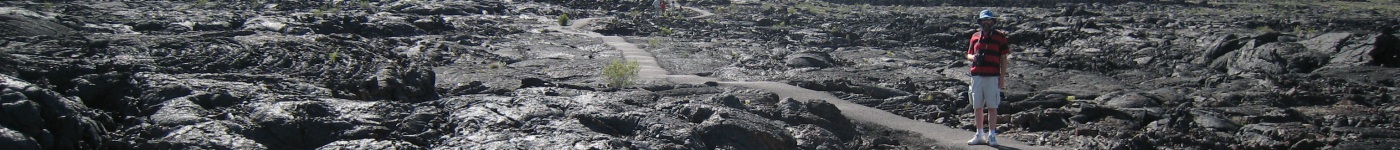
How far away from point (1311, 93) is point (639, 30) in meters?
16.3

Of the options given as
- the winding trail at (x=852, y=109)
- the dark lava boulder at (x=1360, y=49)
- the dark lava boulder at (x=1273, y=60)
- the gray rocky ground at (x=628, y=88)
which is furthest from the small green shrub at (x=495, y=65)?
the dark lava boulder at (x=1360, y=49)

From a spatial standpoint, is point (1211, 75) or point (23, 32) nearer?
point (23, 32)

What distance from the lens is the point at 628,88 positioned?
1238cm

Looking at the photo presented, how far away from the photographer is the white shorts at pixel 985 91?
873 cm

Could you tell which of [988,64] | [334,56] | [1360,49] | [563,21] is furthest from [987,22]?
[563,21]

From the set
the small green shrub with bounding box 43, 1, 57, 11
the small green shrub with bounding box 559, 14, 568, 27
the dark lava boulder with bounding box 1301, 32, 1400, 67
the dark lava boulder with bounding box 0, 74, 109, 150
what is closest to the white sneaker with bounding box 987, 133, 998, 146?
the dark lava boulder with bounding box 0, 74, 109, 150

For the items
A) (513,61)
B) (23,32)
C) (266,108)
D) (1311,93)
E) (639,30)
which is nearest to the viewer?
(266,108)

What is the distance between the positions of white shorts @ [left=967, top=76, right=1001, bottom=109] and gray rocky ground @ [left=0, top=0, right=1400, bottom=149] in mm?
801

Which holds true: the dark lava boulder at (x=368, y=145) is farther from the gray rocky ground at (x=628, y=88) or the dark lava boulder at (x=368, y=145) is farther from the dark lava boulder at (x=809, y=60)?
the dark lava boulder at (x=809, y=60)

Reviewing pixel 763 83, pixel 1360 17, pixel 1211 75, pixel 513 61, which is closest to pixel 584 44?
pixel 513 61

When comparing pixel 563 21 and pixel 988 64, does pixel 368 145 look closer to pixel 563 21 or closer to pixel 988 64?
pixel 988 64

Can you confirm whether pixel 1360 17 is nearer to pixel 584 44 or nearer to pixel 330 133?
pixel 584 44

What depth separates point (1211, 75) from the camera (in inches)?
630

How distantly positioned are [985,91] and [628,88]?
4342 mm
